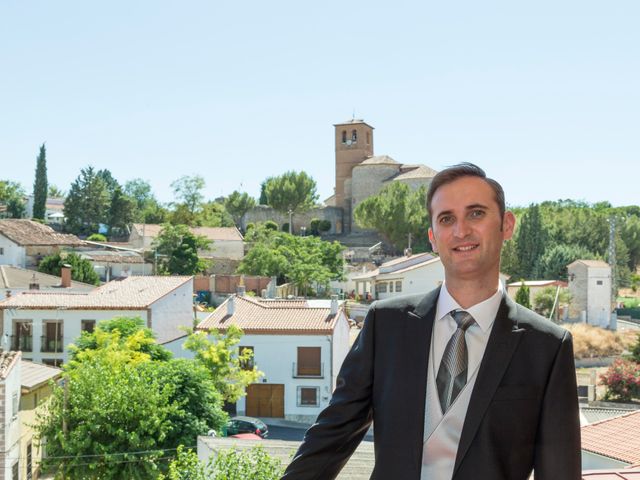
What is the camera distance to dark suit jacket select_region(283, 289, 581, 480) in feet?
6.04

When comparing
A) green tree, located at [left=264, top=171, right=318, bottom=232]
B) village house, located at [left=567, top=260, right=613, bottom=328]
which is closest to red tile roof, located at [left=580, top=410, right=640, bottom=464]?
village house, located at [left=567, top=260, right=613, bottom=328]

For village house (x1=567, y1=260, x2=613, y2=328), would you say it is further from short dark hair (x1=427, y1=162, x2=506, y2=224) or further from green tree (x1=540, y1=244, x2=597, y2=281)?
short dark hair (x1=427, y1=162, x2=506, y2=224)

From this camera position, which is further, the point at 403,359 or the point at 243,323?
the point at 243,323

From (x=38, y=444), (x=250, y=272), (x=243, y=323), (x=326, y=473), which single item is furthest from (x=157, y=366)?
A: (x=250, y=272)

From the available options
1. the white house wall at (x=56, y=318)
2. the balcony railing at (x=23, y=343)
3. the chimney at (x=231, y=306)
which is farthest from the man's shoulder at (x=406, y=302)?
the balcony railing at (x=23, y=343)

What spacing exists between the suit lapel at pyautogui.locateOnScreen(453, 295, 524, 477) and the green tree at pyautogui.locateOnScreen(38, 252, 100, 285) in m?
41.5

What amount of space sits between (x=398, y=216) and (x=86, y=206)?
2609cm

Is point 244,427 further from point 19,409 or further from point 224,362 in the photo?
point 19,409

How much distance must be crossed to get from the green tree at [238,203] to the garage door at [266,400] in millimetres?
47370

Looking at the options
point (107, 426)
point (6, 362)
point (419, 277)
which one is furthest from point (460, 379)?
point (419, 277)

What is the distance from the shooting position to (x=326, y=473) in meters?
1.98

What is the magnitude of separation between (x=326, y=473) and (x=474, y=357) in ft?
1.51

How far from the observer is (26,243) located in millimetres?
44969

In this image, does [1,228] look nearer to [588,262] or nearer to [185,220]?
[185,220]
